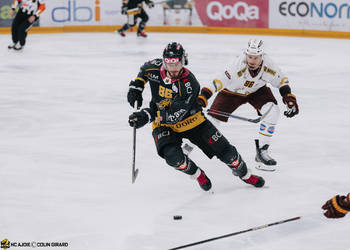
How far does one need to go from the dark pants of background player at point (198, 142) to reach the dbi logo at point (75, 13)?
11328mm

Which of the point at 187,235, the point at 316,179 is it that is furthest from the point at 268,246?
the point at 316,179

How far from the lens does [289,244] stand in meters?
3.16

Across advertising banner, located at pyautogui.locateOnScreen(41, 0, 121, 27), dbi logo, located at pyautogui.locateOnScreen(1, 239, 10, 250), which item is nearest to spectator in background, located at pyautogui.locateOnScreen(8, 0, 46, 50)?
advertising banner, located at pyautogui.locateOnScreen(41, 0, 121, 27)

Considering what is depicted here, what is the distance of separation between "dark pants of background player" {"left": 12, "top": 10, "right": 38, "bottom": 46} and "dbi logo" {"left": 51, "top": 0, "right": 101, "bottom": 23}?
309 centimetres

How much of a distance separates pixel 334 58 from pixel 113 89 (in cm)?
456

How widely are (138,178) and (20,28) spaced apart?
7722 millimetres

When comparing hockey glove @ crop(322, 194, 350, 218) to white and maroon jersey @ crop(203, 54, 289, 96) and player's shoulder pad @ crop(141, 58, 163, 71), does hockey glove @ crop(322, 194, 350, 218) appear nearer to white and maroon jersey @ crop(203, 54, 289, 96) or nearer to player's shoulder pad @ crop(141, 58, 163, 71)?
player's shoulder pad @ crop(141, 58, 163, 71)

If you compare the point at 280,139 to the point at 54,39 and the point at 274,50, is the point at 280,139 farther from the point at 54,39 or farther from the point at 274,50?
the point at 54,39

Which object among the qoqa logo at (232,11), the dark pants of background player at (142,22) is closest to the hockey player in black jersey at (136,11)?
the dark pants of background player at (142,22)

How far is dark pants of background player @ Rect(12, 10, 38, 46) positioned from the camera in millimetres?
11281

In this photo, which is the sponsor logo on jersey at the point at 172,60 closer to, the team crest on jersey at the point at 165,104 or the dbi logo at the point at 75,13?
the team crest on jersey at the point at 165,104

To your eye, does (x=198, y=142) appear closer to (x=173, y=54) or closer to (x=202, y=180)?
(x=202, y=180)

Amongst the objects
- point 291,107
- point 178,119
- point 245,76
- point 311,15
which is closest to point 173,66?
point 178,119

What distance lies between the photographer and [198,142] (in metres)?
4.02
